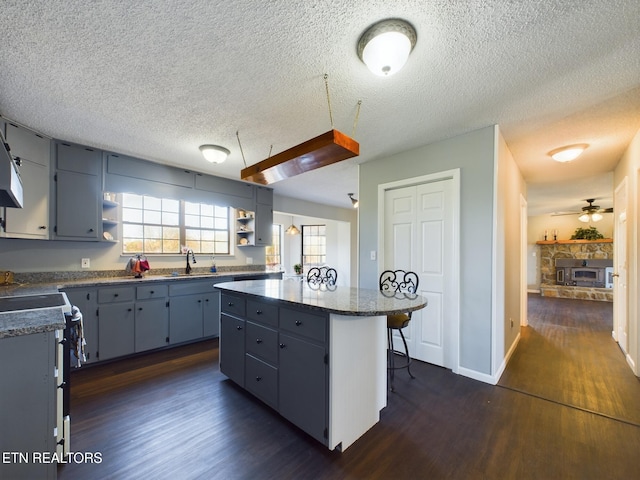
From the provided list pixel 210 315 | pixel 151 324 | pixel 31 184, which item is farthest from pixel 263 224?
pixel 31 184

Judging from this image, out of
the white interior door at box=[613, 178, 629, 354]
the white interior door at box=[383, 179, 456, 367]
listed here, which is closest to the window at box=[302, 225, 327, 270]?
the white interior door at box=[383, 179, 456, 367]

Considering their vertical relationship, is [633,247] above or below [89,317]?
above

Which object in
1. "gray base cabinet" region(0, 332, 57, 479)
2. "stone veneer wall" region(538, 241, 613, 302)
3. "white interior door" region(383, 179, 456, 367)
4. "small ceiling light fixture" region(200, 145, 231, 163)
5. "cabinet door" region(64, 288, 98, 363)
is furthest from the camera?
"stone veneer wall" region(538, 241, 613, 302)

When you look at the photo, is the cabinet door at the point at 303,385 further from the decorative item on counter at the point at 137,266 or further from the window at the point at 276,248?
the window at the point at 276,248

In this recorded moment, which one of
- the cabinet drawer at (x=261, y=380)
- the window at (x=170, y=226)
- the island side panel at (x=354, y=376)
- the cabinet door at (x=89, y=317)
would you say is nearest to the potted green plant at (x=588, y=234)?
the island side panel at (x=354, y=376)

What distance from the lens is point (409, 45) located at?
1.57 meters

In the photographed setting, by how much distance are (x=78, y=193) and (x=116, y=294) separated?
4.10 feet

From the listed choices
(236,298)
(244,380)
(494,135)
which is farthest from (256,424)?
(494,135)

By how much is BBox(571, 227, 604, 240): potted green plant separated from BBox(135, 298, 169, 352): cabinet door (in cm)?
1038

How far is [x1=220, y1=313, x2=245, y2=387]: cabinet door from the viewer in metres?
2.42

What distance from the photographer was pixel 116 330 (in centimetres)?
314

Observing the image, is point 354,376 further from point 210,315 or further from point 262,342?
Result: point 210,315

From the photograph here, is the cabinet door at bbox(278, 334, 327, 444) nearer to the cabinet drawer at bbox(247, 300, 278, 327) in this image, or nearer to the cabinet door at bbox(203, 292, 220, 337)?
the cabinet drawer at bbox(247, 300, 278, 327)

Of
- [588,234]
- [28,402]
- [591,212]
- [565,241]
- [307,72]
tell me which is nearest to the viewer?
[28,402]
